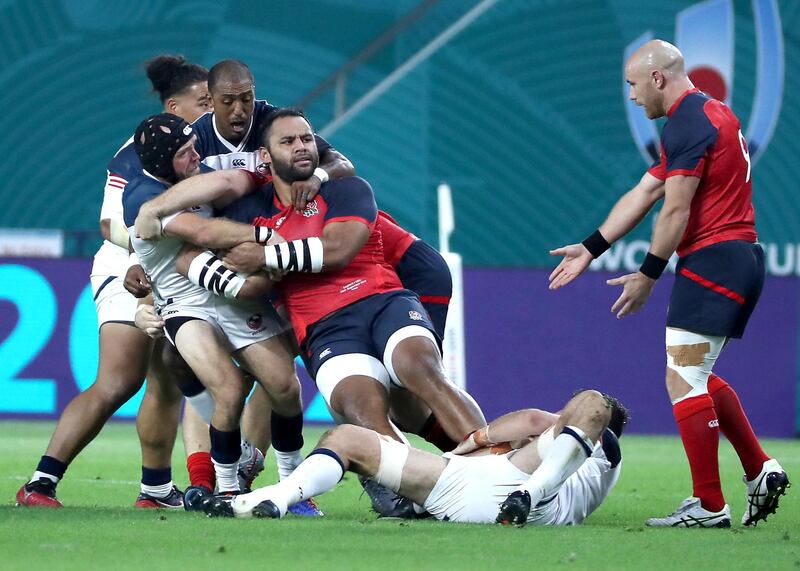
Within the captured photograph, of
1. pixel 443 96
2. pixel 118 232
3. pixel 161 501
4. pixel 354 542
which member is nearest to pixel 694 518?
pixel 354 542

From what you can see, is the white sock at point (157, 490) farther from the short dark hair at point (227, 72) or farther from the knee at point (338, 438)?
the short dark hair at point (227, 72)

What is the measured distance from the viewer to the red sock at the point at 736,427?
625 centimetres

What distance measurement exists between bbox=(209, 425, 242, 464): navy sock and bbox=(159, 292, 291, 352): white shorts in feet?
1.26

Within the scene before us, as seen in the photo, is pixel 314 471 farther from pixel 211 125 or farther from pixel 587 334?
pixel 587 334

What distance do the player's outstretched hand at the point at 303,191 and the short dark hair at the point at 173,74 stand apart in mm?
1440

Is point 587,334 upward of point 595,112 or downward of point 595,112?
downward

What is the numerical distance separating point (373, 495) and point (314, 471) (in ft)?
2.70

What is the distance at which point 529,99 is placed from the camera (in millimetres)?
16031

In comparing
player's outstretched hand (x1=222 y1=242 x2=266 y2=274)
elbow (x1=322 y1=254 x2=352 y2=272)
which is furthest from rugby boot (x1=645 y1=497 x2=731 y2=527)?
player's outstretched hand (x1=222 y1=242 x2=266 y2=274)

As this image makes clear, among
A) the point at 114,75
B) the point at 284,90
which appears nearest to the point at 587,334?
the point at 284,90

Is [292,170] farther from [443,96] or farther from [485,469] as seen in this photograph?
[443,96]

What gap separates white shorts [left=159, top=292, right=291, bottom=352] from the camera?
6.24m

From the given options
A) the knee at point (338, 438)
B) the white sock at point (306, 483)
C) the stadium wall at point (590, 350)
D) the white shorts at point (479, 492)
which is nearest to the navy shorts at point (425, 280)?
the white shorts at point (479, 492)

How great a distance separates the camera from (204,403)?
6.62 meters
